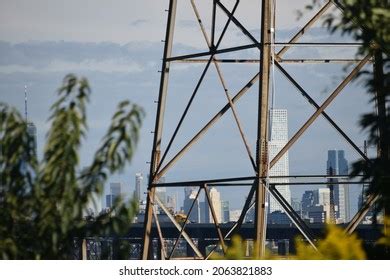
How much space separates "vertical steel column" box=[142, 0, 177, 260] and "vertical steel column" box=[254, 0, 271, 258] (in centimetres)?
165

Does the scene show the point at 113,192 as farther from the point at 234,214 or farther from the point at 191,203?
the point at 234,214

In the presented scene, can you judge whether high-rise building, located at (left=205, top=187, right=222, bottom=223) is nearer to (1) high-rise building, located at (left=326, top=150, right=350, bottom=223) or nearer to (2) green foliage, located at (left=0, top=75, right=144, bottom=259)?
(1) high-rise building, located at (left=326, top=150, right=350, bottom=223)

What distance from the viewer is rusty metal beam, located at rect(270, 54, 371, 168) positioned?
14.2 meters

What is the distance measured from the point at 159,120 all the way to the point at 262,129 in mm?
1839

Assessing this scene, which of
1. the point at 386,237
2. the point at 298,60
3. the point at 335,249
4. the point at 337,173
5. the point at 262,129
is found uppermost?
the point at 298,60

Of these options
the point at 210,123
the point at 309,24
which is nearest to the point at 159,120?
the point at 210,123

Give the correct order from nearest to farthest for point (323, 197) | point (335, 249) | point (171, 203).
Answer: point (335, 249) → point (323, 197) → point (171, 203)

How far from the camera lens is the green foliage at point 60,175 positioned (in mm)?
10266

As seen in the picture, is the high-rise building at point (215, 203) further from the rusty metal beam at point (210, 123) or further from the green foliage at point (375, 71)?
the green foliage at point (375, 71)

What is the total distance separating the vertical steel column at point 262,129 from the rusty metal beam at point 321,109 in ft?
0.55

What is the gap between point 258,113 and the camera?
47.1 ft

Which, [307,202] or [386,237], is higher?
[307,202]

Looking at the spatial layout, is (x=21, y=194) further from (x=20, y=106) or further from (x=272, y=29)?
(x=272, y=29)

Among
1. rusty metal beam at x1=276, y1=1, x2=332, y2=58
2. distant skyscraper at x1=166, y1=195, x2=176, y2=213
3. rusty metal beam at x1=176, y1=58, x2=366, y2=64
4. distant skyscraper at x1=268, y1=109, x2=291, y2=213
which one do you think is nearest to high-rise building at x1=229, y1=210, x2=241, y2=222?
distant skyscraper at x1=166, y1=195, x2=176, y2=213
